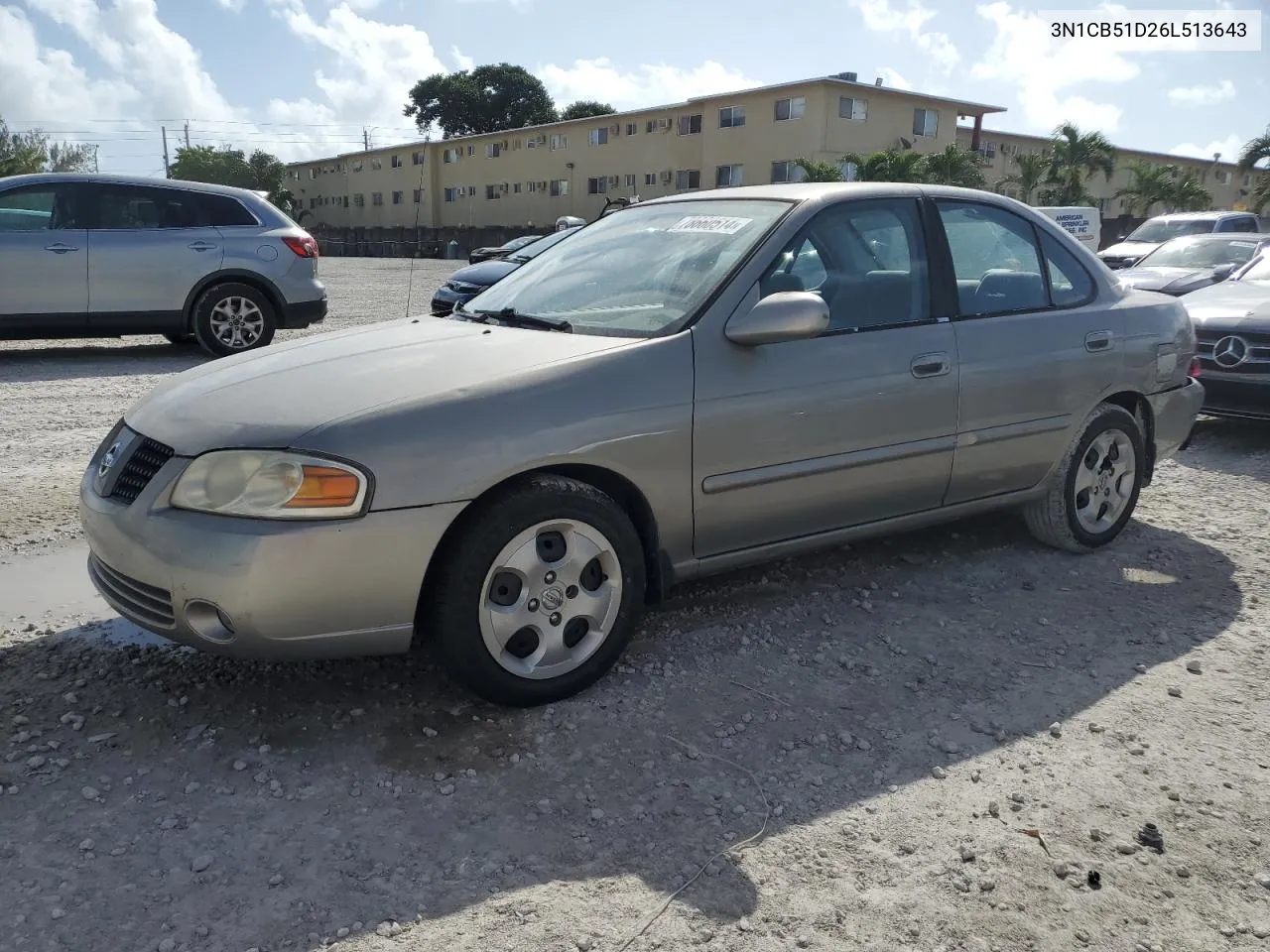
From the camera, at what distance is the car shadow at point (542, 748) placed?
2439mm

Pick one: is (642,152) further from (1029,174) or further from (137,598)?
(137,598)

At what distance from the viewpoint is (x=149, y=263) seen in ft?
31.4

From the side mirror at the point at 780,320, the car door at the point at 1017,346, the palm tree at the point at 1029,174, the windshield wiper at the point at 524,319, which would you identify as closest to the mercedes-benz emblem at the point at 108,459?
the windshield wiper at the point at 524,319

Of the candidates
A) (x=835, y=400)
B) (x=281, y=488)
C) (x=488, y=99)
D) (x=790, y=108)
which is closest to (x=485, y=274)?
(x=835, y=400)

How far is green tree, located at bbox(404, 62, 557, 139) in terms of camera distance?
244 feet

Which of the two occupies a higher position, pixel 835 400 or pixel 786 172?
pixel 786 172

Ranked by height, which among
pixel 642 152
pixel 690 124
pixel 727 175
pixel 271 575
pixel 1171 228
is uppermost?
pixel 690 124

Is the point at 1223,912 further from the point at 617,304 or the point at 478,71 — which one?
the point at 478,71

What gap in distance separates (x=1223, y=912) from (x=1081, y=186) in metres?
40.4

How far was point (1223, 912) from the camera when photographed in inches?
94.2

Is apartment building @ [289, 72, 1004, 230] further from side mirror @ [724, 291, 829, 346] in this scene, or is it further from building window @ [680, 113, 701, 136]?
side mirror @ [724, 291, 829, 346]

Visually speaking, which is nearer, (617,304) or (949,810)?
(949,810)

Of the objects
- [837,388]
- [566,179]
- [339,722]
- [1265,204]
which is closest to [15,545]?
[339,722]

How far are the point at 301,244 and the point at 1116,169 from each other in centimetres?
4793
